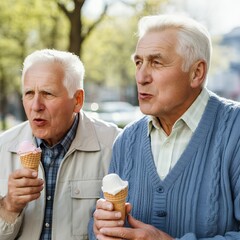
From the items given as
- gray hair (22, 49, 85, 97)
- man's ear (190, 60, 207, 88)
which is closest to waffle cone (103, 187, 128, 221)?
man's ear (190, 60, 207, 88)

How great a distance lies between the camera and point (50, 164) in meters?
3.30

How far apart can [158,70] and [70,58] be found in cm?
86

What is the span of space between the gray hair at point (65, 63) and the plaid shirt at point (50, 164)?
0.32 m

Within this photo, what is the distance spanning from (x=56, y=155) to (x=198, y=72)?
1205 millimetres

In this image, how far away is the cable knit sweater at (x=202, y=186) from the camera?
2.51 m

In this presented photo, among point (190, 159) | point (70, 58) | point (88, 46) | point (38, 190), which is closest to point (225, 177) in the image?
point (190, 159)

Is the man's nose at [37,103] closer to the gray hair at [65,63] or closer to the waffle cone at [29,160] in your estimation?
the gray hair at [65,63]

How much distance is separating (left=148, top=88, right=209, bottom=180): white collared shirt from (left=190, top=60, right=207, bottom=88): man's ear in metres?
0.10

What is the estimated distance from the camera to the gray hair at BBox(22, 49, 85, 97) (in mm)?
3219

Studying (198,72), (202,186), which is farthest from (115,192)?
(198,72)

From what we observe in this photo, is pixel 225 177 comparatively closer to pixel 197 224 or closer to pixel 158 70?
pixel 197 224

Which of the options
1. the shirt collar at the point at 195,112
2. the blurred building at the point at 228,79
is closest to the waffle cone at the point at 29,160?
the shirt collar at the point at 195,112

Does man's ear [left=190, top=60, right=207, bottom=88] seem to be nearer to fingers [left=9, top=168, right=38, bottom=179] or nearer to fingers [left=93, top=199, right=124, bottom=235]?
fingers [left=93, top=199, right=124, bottom=235]

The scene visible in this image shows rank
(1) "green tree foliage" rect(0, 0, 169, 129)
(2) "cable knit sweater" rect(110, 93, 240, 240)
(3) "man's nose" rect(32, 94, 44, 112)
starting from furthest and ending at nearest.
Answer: (1) "green tree foliage" rect(0, 0, 169, 129) → (3) "man's nose" rect(32, 94, 44, 112) → (2) "cable knit sweater" rect(110, 93, 240, 240)
